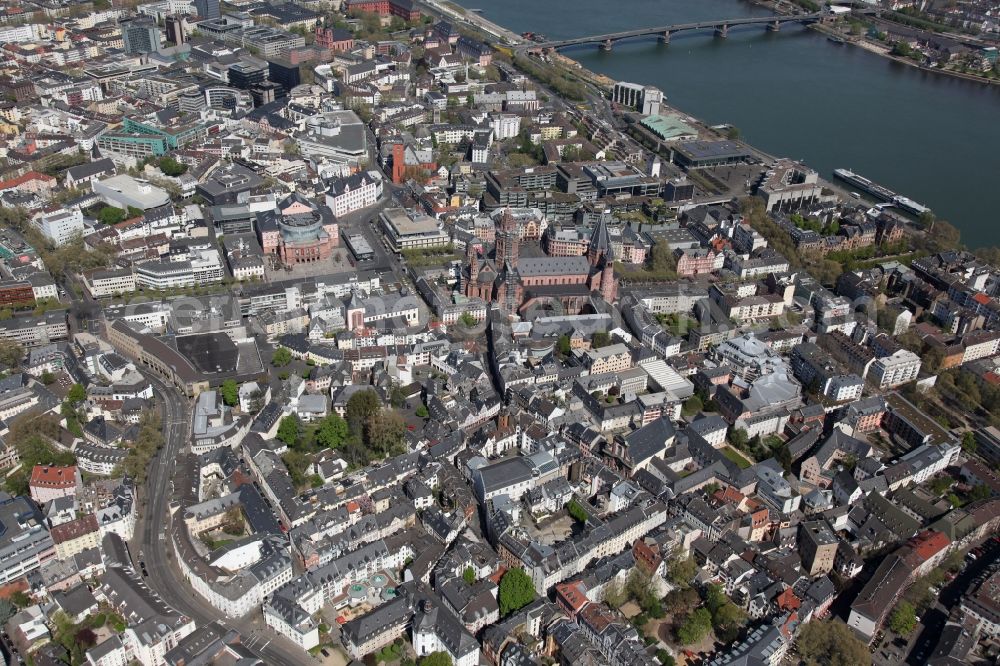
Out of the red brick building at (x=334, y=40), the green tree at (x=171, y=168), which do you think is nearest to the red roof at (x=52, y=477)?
the green tree at (x=171, y=168)

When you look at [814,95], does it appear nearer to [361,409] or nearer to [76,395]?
[361,409]

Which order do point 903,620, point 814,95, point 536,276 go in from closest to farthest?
point 903,620, point 536,276, point 814,95

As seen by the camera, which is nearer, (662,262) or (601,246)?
(601,246)

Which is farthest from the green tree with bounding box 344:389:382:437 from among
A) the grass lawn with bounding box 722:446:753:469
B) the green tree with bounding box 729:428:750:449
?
the green tree with bounding box 729:428:750:449

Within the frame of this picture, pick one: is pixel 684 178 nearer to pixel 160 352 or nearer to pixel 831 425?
pixel 831 425

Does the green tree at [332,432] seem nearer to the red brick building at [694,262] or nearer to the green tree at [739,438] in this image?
the green tree at [739,438]

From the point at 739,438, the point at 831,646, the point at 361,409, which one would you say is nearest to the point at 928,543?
the point at 831,646

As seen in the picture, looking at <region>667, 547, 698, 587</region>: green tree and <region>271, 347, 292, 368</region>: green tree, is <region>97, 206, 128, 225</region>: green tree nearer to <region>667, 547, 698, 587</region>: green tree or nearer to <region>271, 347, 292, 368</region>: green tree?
<region>271, 347, 292, 368</region>: green tree
